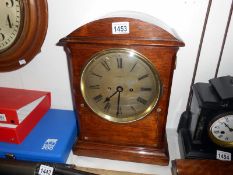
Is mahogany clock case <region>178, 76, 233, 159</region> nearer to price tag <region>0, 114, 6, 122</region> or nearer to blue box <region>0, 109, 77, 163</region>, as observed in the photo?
blue box <region>0, 109, 77, 163</region>

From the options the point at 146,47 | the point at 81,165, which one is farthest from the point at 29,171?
the point at 146,47

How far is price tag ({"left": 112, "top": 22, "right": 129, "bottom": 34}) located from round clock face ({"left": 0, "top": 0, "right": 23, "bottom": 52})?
0.48 meters

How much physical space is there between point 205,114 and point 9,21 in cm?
95

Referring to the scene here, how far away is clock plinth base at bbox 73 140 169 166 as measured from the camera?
1036mm

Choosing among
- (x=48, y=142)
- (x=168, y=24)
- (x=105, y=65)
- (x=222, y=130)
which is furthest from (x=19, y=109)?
(x=222, y=130)

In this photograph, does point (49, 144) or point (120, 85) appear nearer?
point (120, 85)

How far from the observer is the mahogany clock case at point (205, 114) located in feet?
3.05

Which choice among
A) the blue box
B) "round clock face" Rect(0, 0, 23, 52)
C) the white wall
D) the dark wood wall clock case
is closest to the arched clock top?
the dark wood wall clock case

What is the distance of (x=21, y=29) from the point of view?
1.06 metres

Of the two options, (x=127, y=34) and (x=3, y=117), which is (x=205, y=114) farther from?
(x=3, y=117)

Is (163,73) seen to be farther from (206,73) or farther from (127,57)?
(206,73)

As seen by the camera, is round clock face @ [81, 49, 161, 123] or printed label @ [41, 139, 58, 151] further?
printed label @ [41, 139, 58, 151]

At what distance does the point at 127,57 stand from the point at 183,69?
0.39 m

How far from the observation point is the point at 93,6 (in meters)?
1.05
